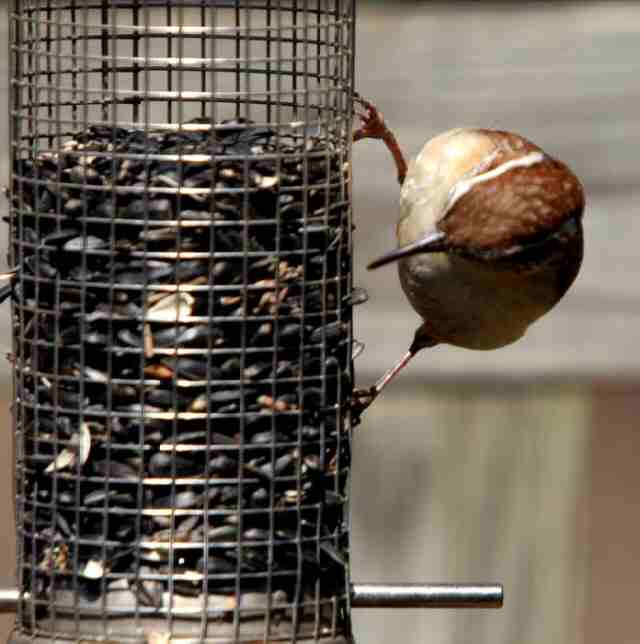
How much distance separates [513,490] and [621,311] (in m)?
0.54

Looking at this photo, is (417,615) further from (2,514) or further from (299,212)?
(299,212)

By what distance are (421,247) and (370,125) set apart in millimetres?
396

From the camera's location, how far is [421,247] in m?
Result: 4.20

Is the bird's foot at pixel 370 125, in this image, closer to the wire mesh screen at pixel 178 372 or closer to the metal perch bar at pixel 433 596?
the wire mesh screen at pixel 178 372

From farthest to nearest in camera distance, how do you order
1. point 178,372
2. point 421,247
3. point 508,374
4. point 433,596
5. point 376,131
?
point 508,374 → point 376,131 → point 421,247 → point 433,596 → point 178,372

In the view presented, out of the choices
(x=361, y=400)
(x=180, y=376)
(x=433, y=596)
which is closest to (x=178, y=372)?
(x=180, y=376)

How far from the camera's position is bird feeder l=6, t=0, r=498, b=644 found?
3.69 meters

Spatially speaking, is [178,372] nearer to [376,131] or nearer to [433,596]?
[433,596]

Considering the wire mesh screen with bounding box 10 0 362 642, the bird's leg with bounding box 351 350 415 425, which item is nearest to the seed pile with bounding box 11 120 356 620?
the wire mesh screen with bounding box 10 0 362 642

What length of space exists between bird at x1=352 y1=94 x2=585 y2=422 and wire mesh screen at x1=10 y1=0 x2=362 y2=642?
19.1 inches

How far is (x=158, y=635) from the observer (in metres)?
3.65

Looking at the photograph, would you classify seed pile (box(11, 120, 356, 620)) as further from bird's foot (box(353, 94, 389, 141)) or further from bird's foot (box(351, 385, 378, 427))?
bird's foot (box(353, 94, 389, 141))

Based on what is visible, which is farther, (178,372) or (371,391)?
(371,391)

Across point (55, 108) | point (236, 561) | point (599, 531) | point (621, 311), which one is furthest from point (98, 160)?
point (599, 531)
